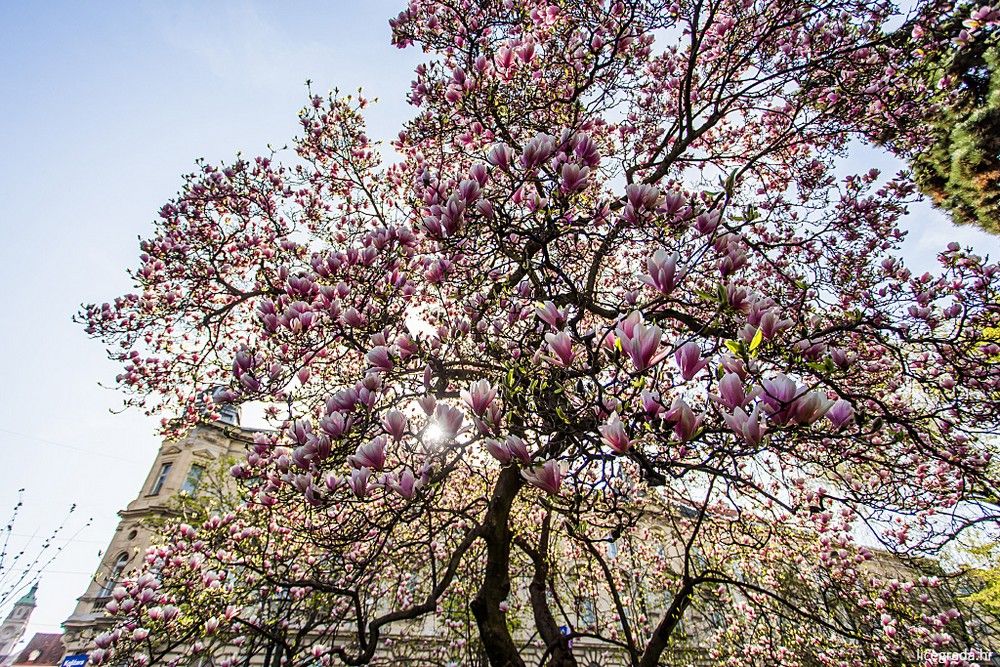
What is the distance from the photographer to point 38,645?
36250mm

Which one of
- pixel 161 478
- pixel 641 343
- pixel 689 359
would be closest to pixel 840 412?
pixel 689 359

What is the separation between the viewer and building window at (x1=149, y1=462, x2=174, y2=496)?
18.6 meters

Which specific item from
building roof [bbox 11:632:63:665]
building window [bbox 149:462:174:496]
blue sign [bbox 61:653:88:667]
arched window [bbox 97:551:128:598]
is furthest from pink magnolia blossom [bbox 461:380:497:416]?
Result: building roof [bbox 11:632:63:665]

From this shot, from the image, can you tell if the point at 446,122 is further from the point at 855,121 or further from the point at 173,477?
the point at 173,477

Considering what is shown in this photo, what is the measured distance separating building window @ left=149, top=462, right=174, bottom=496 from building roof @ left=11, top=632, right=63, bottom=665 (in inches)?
908

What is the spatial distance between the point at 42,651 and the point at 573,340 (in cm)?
5213

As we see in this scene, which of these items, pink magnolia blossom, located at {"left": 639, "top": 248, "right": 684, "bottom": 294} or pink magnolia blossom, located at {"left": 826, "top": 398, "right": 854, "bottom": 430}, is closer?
pink magnolia blossom, located at {"left": 826, "top": 398, "right": 854, "bottom": 430}

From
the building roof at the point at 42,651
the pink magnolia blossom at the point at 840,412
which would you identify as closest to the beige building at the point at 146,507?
the pink magnolia blossom at the point at 840,412

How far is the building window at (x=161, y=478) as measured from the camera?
1862 centimetres

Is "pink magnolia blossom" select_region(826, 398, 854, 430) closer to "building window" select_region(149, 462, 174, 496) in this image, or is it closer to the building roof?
"building window" select_region(149, 462, 174, 496)

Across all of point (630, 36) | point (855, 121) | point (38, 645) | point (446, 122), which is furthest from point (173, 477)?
point (38, 645)

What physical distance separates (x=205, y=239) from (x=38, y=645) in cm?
5129

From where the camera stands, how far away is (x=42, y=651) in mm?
34062

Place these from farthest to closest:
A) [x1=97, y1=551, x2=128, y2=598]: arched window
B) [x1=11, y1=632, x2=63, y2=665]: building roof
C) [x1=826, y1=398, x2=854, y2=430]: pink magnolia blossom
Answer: [x1=11, y1=632, x2=63, y2=665]: building roof → [x1=97, y1=551, x2=128, y2=598]: arched window → [x1=826, y1=398, x2=854, y2=430]: pink magnolia blossom
